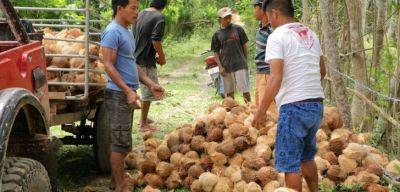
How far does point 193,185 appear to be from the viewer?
5297 mm

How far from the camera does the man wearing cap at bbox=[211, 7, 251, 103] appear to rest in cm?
955

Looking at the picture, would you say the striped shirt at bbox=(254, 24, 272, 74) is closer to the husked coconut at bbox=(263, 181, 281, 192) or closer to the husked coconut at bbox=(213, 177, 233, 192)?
the husked coconut at bbox=(213, 177, 233, 192)

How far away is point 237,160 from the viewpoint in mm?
5527

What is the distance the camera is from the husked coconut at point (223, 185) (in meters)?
5.09

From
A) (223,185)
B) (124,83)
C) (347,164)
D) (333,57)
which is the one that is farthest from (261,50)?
(124,83)

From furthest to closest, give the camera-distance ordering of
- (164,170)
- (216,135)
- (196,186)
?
(216,135)
(164,170)
(196,186)

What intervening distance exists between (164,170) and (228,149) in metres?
0.65

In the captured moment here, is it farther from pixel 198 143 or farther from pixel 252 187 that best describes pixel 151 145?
pixel 252 187

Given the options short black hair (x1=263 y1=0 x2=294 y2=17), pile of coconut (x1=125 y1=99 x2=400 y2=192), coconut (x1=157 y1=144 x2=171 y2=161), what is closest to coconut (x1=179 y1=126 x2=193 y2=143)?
pile of coconut (x1=125 y1=99 x2=400 y2=192)

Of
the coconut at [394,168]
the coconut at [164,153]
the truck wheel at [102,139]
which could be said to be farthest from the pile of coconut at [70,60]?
the coconut at [394,168]

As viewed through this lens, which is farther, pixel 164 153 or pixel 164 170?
pixel 164 153

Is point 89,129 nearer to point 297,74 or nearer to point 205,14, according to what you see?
point 297,74

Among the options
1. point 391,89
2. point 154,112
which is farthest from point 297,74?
point 154,112

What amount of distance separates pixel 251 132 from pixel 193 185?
869 millimetres
